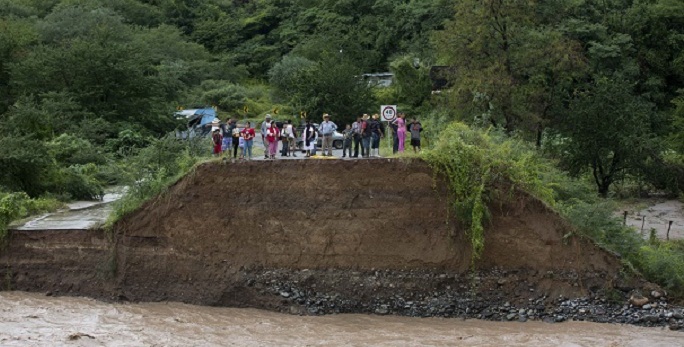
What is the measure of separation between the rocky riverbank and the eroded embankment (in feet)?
0.12

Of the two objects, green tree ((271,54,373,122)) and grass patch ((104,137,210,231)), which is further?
green tree ((271,54,373,122))

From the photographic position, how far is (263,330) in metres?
23.7

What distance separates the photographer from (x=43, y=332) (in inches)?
910

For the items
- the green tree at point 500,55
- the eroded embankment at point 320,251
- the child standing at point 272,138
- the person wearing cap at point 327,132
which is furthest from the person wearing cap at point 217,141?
the green tree at point 500,55

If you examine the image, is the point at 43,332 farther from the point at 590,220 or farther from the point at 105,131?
the point at 105,131

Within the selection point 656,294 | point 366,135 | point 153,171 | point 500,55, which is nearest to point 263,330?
point 153,171

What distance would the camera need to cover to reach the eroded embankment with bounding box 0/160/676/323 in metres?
25.0

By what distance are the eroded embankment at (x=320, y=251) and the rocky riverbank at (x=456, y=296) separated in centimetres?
4

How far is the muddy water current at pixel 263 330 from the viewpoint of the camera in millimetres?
22125

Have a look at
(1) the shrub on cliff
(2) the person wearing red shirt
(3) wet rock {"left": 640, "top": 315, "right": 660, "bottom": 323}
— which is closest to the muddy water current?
(3) wet rock {"left": 640, "top": 315, "right": 660, "bottom": 323}

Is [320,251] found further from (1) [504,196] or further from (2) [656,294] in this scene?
(2) [656,294]

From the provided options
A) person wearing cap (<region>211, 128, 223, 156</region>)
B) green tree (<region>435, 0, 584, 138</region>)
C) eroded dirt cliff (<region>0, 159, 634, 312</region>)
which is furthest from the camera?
green tree (<region>435, 0, 584, 138</region>)

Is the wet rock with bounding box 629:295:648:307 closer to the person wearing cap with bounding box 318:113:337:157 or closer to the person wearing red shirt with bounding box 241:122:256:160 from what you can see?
the person wearing cap with bounding box 318:113:337:157

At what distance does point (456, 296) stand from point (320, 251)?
13.5 feet
